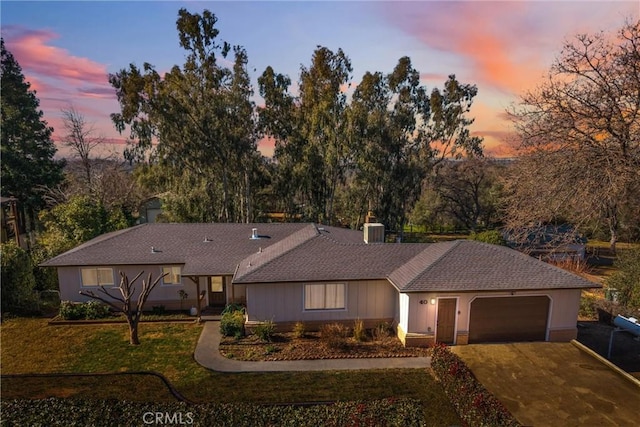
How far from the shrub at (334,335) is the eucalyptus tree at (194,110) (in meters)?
19.8

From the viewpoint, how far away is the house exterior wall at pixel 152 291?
17766 mm

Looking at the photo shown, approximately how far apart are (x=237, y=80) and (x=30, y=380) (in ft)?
80.9

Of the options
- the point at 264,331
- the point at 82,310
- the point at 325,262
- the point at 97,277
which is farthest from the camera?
the point at 97,277

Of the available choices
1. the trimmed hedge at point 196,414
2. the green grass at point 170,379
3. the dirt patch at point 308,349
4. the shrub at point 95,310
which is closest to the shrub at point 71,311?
the shrub at point 95,310

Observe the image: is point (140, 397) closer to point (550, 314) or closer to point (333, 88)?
point (550, 314)

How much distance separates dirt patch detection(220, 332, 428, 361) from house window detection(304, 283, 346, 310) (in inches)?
49.7

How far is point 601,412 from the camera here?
10195mm

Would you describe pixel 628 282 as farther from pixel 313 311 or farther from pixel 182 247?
pixel 182 247

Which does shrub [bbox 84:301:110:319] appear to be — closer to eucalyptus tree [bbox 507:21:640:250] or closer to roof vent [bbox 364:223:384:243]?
roof vent [bbox 364:223:384:243]

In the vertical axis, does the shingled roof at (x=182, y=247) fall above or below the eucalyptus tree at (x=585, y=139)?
below

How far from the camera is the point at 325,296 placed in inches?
612

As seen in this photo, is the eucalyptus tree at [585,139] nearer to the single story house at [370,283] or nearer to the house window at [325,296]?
the single story house at [370,283]

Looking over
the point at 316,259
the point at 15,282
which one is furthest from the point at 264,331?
the point at 15,282

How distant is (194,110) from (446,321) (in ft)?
84.4
